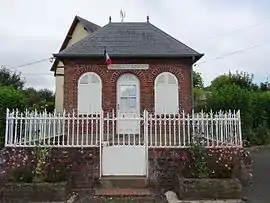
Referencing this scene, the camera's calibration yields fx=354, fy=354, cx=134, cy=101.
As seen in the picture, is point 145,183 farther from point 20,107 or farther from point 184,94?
point 20,107

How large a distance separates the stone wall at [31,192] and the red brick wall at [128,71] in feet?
22.6

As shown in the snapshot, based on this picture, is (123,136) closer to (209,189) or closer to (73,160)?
(73,160)

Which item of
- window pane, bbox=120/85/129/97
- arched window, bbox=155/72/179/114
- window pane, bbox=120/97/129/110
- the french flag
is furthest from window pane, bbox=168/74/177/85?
the french flag

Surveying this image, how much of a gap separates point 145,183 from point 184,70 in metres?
6.75

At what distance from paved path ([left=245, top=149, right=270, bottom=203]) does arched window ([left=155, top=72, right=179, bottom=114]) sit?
3.97 m

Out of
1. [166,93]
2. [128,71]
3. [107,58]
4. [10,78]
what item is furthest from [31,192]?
[10,78]

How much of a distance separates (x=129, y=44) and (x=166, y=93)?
2.66 meters

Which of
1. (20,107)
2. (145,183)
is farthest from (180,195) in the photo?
(20,107)

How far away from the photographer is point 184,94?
48.8ft

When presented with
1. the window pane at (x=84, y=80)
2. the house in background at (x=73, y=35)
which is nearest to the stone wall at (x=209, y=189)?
the window pane at (x=84, y=80)

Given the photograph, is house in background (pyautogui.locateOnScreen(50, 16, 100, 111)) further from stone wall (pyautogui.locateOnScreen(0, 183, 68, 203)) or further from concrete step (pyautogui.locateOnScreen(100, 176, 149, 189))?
A: stone wall (pyautogui.locateOnScreen(0, 183, 68, 203))

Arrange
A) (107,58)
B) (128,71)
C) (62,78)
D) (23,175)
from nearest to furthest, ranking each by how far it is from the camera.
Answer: (23,175) → (107,58) → (128,71) → (62,78)

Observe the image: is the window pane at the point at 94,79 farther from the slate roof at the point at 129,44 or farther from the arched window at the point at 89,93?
the slate roof at the point at 129,44

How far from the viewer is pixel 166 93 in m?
14.9
